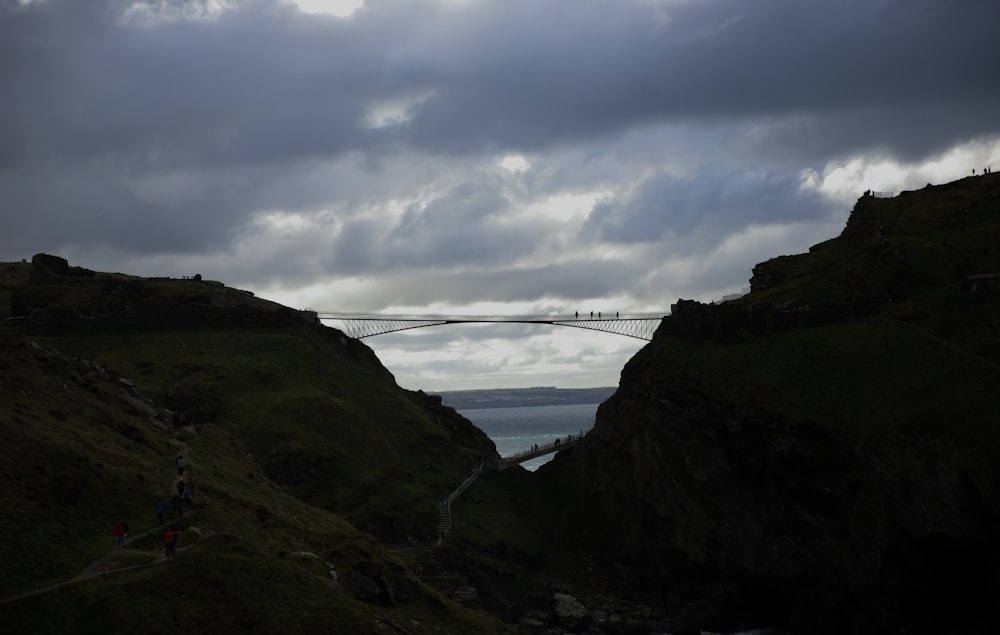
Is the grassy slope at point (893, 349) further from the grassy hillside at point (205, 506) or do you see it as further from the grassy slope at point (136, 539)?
the grassy slope at point (136, 539)

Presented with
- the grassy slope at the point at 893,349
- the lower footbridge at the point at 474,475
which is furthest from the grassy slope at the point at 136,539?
the grassy slope at the point at 893,349

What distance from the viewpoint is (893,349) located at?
11044 centimetres

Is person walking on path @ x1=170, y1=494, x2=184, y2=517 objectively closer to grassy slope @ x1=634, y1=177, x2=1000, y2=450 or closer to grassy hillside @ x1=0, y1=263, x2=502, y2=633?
grassy hillside @ x1=0, y1=263, x2=502, y2=633

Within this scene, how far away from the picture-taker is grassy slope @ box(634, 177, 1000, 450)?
324 ft

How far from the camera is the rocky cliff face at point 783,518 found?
89.6 metres

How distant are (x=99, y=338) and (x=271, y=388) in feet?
96.1

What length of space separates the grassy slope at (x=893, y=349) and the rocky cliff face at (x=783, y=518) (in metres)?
2.70

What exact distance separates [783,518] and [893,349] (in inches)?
842

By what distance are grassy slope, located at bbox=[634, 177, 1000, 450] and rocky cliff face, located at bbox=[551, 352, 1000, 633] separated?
2697 millimetres

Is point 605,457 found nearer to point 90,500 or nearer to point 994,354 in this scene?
point 994,354

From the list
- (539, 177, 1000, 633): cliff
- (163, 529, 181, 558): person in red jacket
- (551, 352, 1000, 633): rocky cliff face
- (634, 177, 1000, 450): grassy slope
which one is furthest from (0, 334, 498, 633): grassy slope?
(634, 177, 1000, 450): grassy slope

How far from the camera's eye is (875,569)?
94.8m

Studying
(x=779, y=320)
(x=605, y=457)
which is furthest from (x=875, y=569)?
(x=605, y=457)

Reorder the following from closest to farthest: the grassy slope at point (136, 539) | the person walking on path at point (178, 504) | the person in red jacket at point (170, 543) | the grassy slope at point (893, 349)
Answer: the grassy slope at point (136, 539) → the person in red jacket at point (170, 543) → the person walking on path at point (178, 504) → the grassy slope at point (893, 349)
